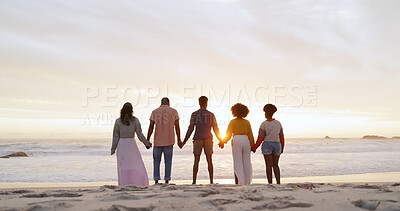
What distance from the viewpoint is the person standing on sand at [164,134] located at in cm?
751

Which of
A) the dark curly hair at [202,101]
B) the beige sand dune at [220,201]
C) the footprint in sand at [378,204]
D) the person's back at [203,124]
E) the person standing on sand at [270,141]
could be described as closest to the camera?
the footprint in sand at [378,204]

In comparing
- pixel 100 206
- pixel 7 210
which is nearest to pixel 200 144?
pixel 100 206

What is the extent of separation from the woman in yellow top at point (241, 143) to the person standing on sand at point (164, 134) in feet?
4.46

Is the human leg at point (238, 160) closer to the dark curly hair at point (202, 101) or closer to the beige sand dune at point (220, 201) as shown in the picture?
the dark curly hair at point (202, 101)

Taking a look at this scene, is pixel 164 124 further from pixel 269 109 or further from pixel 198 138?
pixel 269 109

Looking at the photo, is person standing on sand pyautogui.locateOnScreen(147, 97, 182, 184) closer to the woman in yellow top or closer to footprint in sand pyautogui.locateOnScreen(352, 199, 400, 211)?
the woman in yellow top

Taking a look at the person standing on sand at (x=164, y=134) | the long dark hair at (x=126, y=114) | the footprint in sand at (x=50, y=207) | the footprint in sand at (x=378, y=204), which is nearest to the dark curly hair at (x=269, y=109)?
the person standing on sand at (x=164, y=134)

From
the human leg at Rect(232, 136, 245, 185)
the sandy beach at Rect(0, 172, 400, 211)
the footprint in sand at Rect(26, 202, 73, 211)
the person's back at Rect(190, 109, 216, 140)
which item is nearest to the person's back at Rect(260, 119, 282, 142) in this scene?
the human leg at Rect(232, 136, 245, 185)

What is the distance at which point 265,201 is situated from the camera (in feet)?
13.3

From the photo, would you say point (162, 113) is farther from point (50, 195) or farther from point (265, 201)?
point (265, 201)

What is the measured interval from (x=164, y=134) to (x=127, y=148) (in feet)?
3.16

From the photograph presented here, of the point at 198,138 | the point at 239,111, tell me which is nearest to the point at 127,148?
the point at 198,138

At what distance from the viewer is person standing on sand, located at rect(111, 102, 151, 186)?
22.6 feet

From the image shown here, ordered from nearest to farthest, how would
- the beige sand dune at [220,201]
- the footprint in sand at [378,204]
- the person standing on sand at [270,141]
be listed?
the footprint in sand at [378,204] < the beige sand dune at [220,201] < the person standing on sand at [270,141]
